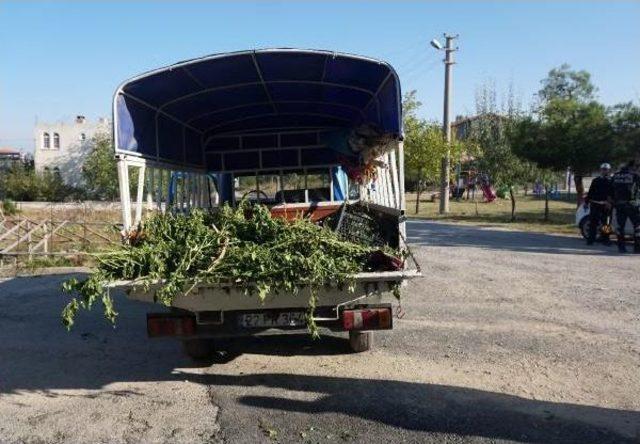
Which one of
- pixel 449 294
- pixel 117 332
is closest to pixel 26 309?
pixel 117 332

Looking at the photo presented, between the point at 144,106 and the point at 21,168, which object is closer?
the point at 144,106

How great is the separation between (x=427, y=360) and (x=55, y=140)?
6707 cm

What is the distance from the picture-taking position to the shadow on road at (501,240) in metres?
13.8

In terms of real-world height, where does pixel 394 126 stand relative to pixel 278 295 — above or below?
above

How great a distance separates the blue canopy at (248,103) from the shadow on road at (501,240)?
6.84 m

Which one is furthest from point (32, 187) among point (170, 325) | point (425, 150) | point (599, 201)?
point (170, 325)

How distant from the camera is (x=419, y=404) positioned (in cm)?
468

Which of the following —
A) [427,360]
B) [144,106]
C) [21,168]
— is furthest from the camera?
[21,168]

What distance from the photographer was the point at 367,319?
5297mm

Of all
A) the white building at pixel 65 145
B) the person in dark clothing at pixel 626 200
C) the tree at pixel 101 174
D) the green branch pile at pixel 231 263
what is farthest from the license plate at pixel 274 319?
the white building at pixel 65 145

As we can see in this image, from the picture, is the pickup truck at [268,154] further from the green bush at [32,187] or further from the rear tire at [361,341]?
the green bush at [32,187]

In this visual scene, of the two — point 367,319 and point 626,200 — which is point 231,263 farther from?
point 626,200

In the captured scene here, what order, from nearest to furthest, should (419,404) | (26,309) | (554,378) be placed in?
(419,404) → (554,378) → (26,309)

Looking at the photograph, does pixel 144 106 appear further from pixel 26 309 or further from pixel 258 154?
pixel 26 309
